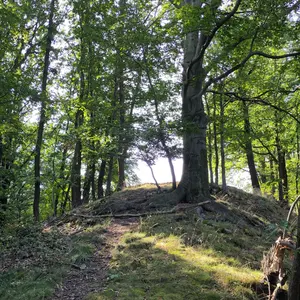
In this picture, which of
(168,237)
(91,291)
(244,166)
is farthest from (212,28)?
(244,166)

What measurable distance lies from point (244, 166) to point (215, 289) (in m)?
Answer: 18.6

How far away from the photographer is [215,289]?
425 cm

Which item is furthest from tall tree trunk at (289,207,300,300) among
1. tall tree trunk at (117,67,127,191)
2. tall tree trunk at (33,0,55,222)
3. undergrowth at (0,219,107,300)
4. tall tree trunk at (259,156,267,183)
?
tall tree trunk at (259,156,267,183)

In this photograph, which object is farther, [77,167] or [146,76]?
[77,167]

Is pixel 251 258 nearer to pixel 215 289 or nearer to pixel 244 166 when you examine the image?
pixel 215 289

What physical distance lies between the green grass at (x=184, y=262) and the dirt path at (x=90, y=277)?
6.9 inches

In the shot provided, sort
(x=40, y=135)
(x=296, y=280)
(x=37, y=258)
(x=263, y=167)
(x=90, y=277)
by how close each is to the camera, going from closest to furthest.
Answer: (x=296, y=280) < (x=90, y=277) < (x=37, y=258) < (x=40, y=135) < (x=263, y=167)

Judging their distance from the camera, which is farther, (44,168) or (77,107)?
(44,168)

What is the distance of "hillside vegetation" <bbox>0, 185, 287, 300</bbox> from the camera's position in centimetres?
423

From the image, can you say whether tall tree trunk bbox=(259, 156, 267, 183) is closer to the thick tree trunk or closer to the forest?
the forest

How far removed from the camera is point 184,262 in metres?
4.96

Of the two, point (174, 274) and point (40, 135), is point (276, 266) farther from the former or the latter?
point (40, 135)

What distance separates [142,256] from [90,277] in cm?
100

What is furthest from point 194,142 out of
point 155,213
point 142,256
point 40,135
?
point 40,135
